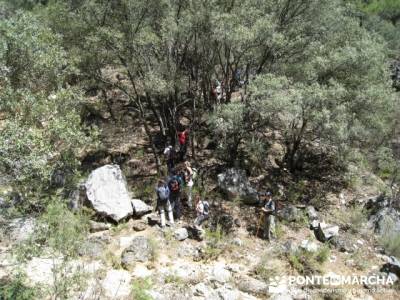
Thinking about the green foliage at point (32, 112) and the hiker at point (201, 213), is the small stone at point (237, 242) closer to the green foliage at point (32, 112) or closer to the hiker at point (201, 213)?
the hiker at point (201, 213)

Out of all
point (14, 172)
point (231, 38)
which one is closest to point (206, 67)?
point (231, 38)

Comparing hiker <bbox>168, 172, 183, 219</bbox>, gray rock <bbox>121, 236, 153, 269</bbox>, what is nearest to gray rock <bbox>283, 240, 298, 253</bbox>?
hiker <bbox>168, 172, 183, 219</bbox>

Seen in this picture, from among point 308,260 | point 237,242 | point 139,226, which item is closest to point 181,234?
point 139,226

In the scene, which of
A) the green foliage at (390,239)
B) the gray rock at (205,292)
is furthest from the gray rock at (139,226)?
the green foliage at (390,239)

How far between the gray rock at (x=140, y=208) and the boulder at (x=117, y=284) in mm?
3263

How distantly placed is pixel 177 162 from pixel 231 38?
21.7 ft

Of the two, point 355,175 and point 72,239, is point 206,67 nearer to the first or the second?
point 355,175

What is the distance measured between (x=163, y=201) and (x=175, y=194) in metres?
0.72

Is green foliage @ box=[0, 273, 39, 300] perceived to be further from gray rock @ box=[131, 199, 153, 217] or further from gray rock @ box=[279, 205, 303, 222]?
gray rock @ box=[279, 205, 303, 222]

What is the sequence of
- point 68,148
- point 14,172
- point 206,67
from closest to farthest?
point 14,172 → point 68,148 → point 206,67

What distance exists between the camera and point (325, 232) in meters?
13.9

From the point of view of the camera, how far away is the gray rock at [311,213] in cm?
1513

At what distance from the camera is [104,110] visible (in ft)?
Result: 78.4

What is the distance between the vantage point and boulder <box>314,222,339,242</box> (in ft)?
45.1
